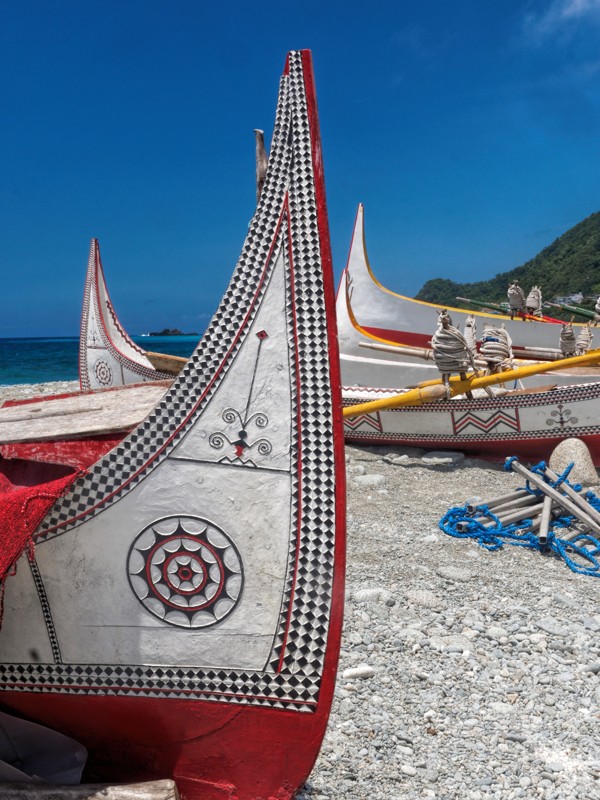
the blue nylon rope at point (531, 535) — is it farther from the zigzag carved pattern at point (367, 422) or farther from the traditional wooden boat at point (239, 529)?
the traditional wooden boat at point (239, 529)

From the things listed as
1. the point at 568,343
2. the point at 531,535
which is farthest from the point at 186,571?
the point at 568,343

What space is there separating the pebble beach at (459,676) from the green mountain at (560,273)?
108 feet

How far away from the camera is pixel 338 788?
116 inches

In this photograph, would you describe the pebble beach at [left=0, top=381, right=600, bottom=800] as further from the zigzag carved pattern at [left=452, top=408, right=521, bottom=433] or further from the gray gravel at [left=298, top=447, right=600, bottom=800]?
the zigzag carved pattern at [left=452, top=408, right=521, bottom=433]

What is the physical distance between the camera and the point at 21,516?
239 centimetres

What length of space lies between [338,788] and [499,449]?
668 centimetres

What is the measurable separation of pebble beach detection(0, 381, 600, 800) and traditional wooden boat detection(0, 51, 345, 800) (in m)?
0.75

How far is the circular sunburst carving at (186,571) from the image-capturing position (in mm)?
2521

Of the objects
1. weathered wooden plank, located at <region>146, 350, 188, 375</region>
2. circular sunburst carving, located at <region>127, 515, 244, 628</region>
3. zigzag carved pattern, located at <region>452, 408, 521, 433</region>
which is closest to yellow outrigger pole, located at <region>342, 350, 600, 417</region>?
zigzag carved pattern, located at <region>452, 408, 521, 433</region>

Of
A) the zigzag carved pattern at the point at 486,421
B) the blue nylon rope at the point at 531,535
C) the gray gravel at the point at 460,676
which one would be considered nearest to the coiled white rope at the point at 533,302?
the zigzag carved pattern at the point at 486,421

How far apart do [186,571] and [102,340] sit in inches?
318

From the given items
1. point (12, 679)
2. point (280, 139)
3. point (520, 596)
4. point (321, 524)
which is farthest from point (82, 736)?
point (520, 596)

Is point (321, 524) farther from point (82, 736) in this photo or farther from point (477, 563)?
point (477, 563)

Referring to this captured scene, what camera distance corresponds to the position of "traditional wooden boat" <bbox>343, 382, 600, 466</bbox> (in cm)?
830
